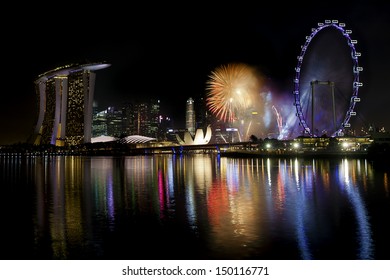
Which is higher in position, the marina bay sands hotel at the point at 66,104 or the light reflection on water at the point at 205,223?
the marina bay sands hotel at the point at 66,104

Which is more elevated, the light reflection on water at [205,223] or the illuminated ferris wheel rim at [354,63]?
the illuminated ferris wheel rim at [354,63]

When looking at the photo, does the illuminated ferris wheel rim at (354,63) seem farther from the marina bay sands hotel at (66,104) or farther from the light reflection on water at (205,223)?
the marina bay sands hotel at (66,104)

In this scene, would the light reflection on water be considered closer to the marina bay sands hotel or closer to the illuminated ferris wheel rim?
the illuminated ferris wheel rim

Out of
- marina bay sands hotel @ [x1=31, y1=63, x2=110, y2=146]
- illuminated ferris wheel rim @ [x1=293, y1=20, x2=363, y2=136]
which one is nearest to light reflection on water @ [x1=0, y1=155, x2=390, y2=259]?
illuminated ferris wheel rim @ [x1=293, y1=20, x2=363, y2=136]

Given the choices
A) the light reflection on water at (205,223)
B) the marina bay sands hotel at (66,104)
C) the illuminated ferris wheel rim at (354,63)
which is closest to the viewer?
the light reflection on water at (205,223)

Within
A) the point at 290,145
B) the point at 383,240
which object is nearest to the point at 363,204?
the point at 383,240

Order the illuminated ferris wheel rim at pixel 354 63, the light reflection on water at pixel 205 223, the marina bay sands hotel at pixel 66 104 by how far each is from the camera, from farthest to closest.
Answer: the marina bay sands hotel at pixel 66 104 < the illuminated ferris wheel rim at pixel 354 63 < the light reflection on water at pixel 205 223

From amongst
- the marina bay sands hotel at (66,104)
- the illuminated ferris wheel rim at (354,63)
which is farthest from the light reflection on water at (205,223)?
the marina bay sands hotel at (66,104)

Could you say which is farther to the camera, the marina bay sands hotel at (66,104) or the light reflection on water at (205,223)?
the marina bay sands hotel at (66,104)

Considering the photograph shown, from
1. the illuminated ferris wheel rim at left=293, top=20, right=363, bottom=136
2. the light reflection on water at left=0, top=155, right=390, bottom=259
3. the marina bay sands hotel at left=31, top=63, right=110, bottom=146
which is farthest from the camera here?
the marina bay sands hotel at left=31, top=63, right=110, bottom=146
